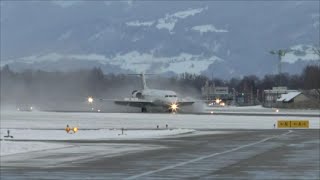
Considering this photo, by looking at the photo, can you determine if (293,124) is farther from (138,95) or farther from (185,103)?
(138,95)

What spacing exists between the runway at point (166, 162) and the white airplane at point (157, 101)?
60187mm

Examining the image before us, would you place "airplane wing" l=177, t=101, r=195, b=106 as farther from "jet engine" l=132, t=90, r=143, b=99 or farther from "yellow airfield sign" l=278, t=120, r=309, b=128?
"yellow airfield sign" l=278, t=120, r=309, b=128

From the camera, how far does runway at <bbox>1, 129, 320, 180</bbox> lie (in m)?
17.3

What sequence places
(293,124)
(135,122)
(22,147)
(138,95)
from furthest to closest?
(138,95), (135,122), (293,124), (22,147)

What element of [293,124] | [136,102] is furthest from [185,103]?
[293,124]

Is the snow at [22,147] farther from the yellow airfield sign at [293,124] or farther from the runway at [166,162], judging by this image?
the yellow airfield sign at [293,124]

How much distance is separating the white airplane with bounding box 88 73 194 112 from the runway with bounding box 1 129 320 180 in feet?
197

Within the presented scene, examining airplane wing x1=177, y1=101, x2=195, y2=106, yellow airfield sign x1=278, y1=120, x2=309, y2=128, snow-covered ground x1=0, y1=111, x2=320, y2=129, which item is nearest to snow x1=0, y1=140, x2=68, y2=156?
snow-covered ground x1=0, y1=111, x2=320, y2=129

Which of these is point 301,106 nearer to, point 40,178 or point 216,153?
point 216,153

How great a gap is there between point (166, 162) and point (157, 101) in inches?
2839

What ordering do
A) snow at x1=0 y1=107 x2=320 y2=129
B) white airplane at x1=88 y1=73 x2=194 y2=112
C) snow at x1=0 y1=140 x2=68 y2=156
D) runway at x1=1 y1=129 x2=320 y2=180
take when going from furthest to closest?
white airplane at x1=88 y1=73 x2=194 y2=112
snow at x1=0 y1=107 x2=320 y2=129
snow at x1=0 y1=140 x2=68 y2=156
runway at x1=1 y1=129 x2=320 y2=180

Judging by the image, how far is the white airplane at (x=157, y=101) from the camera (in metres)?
90.7

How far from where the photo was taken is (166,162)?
21.3 m

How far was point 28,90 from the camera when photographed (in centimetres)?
9469
